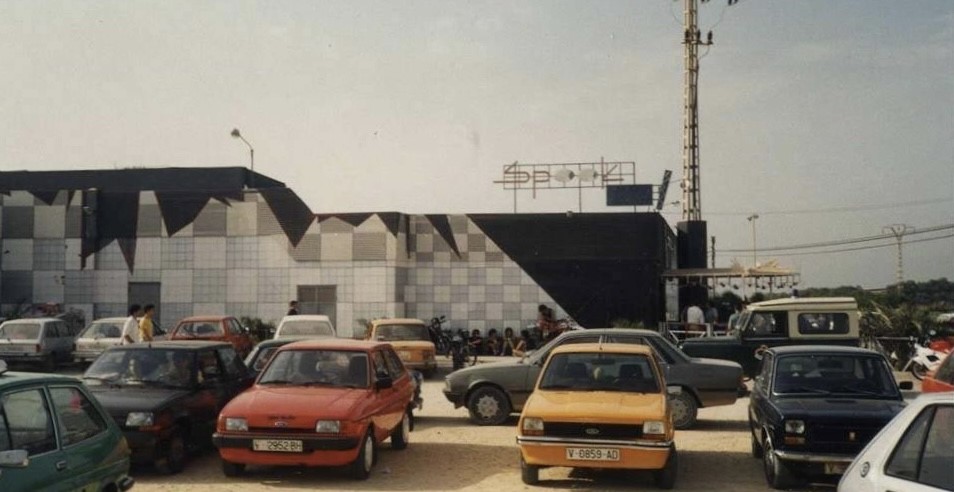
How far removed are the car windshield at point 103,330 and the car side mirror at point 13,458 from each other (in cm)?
2058

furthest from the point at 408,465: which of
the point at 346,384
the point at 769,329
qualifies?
the point at 769,329

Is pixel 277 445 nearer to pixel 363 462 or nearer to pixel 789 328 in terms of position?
pixel 363 462

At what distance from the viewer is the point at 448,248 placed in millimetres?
31875

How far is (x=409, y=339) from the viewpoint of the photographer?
2286 cm

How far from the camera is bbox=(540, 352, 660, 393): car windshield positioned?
428 inches

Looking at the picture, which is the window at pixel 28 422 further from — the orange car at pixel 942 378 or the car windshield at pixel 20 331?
the car windshield at pixel 20 331

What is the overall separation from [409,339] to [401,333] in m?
0.25

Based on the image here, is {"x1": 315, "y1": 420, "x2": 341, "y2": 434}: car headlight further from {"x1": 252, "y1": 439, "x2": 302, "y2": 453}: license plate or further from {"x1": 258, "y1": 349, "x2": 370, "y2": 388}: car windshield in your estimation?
{"x1": 258, "y1": 349, "x2": 370, "y2": 388}: car windshield

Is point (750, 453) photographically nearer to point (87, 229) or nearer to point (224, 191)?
point (224, 191)

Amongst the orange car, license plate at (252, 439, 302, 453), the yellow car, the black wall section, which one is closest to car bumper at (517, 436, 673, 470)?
the yellow car

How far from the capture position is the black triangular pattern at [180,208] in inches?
1286

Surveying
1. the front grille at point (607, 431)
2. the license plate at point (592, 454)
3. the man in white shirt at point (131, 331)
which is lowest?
the license plate at point (592, 454)

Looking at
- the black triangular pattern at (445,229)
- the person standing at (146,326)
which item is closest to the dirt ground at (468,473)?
the person standing at (146,326)

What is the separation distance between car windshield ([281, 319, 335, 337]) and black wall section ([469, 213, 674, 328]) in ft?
34.5
